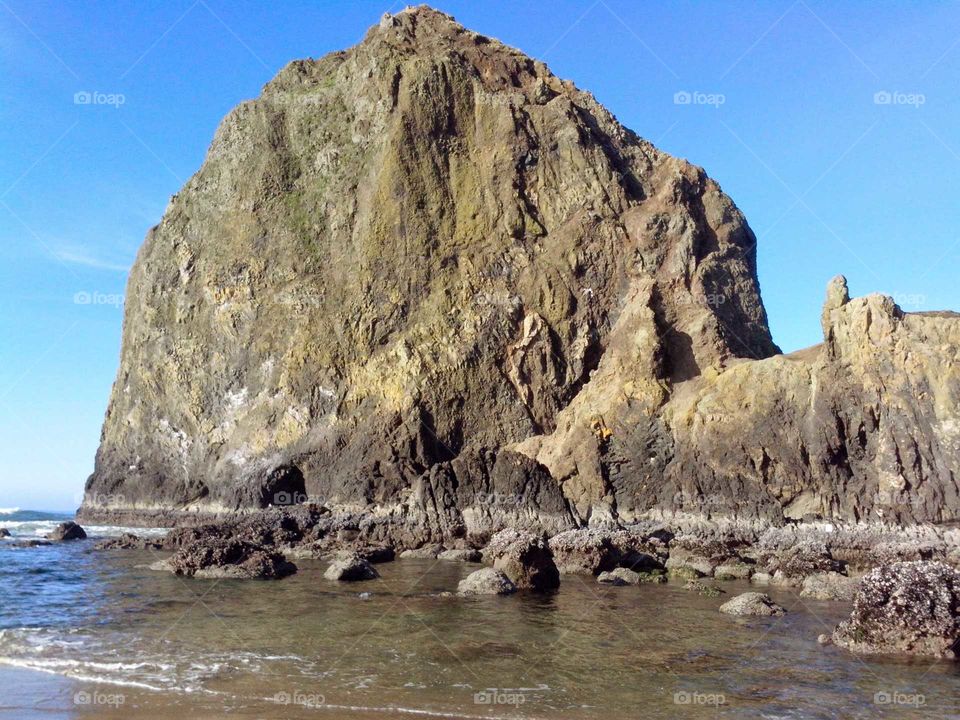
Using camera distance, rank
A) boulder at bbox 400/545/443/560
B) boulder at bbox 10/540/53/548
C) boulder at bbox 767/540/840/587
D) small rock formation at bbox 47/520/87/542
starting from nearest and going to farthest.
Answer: boulder at bbox 767/540/840/587, boulder at bbox 400/545/443/560, boulder at bbox 10/540/53/548, small rock formation at bbox 47/520/87/542

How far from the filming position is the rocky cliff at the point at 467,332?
111 ft

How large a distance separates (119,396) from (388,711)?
185 ft

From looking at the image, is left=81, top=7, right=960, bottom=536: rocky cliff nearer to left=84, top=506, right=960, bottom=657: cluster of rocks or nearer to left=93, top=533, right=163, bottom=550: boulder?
left=84, top=506, right=960, bottom=657: cluster of rocks

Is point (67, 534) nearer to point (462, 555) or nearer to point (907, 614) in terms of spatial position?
point (462, 555)

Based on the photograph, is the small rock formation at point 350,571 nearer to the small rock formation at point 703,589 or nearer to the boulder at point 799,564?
the small rock formation at point 703,589

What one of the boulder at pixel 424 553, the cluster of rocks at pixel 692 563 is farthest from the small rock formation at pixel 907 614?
the boulder at pixel 424 553

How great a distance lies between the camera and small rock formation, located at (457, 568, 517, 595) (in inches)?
754

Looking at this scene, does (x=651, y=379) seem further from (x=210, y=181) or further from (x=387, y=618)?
(x=210, y=181)

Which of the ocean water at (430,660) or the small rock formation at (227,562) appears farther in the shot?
the small rock formation at (227,562)

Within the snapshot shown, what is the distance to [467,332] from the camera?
47.3m

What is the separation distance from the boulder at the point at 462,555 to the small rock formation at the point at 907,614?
15.7 meters

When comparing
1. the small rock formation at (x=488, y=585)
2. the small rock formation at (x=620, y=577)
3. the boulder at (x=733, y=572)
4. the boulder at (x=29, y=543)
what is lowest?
the boulder at (x=733, y=572)

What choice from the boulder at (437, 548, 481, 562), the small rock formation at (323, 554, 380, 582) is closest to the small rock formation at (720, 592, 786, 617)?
the small rock formation at (323, 554, 380, 582)

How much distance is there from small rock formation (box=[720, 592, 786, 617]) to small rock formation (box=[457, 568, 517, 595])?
523 centimetres
